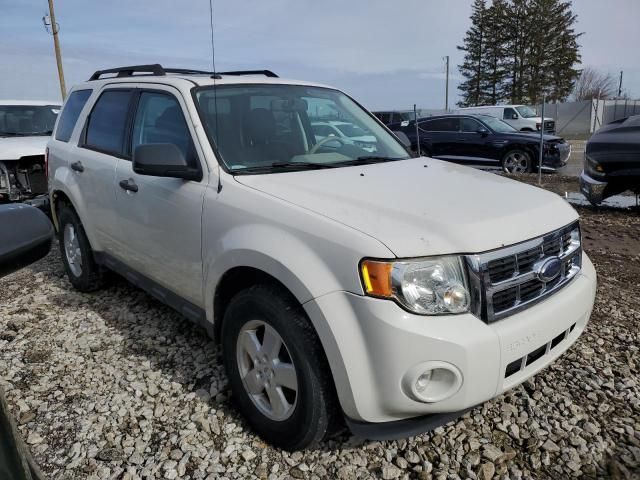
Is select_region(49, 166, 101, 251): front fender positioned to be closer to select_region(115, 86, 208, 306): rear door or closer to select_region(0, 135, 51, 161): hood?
select_region(115, 86, 208, 306): rear door

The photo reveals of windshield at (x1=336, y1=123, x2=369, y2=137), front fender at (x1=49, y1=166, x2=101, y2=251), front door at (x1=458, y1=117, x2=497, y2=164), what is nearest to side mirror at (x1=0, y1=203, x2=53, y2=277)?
windshield at (x1=336, y1=123, x2=369, y2=137)

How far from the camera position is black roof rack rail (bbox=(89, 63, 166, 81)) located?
12.4ft

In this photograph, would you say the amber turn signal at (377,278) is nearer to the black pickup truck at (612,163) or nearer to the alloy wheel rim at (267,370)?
the alloy wheel rim at (267,370)

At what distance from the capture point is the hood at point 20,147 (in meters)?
7.88

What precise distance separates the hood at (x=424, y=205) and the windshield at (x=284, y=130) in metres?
0.21

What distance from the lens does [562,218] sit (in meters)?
2.48

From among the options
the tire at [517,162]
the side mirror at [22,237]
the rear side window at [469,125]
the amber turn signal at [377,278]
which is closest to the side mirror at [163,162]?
the amber turn signal at [377,278]

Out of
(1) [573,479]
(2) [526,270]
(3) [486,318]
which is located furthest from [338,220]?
(1) [573,479]

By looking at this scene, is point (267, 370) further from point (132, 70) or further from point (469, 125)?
point (469, 125)

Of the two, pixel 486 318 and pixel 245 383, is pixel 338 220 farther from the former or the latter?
pixel 245 383

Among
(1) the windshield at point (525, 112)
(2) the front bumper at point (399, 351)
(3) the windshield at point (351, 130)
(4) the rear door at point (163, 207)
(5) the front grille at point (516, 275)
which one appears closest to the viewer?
(2) the front bumper at point (399, 351)

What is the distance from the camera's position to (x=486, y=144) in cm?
1275

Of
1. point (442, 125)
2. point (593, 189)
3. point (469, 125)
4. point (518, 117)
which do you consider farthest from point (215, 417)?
point (518, 117)

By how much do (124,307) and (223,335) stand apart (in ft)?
6.57
